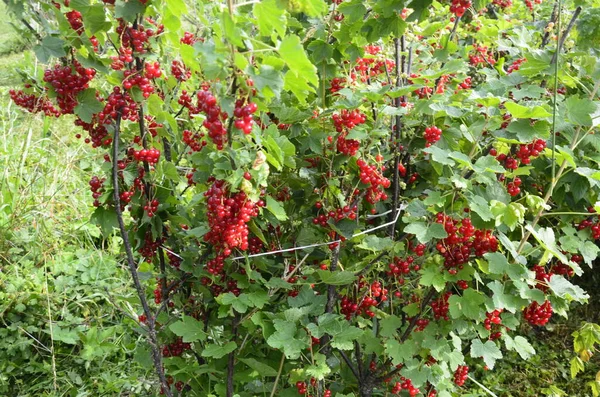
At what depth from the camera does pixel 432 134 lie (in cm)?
171

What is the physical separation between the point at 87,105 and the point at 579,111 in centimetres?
141

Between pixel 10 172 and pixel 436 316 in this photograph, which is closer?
pixel 436 316

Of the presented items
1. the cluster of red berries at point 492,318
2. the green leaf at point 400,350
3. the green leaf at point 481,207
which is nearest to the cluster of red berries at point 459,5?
the green leaf at point 481,207

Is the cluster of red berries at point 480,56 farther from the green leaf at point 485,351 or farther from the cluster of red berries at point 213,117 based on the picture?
the cluster of red berries at point 213,117

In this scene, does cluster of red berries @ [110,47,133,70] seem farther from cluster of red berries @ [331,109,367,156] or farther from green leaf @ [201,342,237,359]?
green leaf @ [201,342,237,359]

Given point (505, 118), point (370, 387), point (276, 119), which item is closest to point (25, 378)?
point (370, 387)

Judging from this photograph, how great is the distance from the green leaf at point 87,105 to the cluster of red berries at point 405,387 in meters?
1.33

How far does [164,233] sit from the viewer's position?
6.08 ft

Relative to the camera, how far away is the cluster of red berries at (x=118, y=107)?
1489mm

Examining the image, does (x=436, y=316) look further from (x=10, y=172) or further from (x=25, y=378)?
(x=10, y=172)

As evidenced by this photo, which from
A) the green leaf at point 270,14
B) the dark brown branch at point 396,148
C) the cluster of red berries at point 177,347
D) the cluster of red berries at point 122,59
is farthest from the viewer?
the cluster of red berries at point 177,347

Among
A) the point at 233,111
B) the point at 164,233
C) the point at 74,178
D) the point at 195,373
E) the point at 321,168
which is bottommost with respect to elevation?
the point at 74,178

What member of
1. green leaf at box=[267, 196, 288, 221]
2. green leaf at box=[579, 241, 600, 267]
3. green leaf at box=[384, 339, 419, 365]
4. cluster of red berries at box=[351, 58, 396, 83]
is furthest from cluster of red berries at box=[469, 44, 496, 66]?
green leaf at box=[267, 196, 288, 221]

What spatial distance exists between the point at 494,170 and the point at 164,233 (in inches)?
41.4
